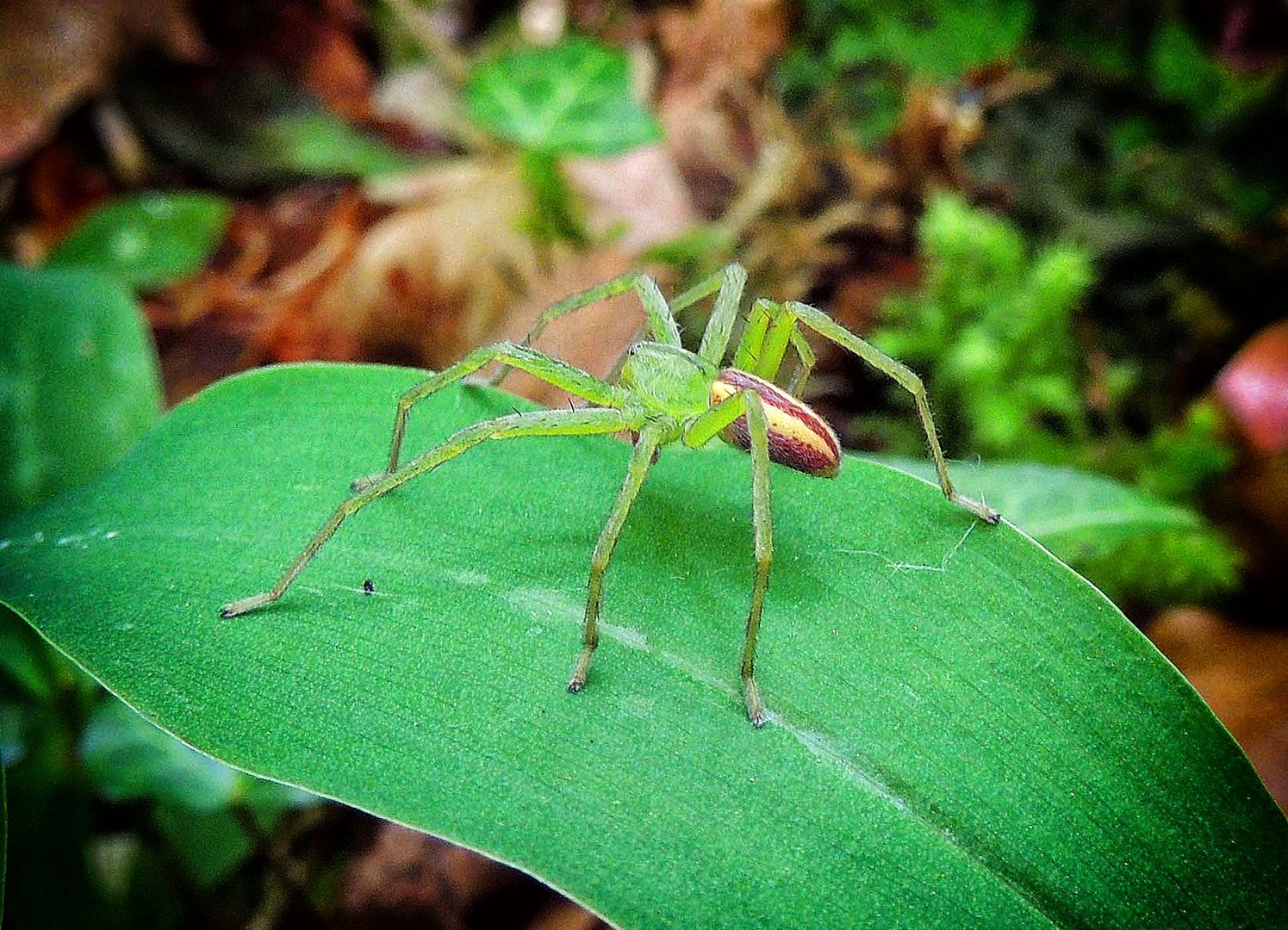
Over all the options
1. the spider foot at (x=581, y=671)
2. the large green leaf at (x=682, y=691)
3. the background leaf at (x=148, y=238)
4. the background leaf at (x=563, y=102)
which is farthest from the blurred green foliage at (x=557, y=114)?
the spider foot at (x=581, y=671)

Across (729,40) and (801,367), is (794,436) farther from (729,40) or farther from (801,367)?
(729,40)

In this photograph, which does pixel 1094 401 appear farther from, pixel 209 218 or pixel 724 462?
pixel 209 218

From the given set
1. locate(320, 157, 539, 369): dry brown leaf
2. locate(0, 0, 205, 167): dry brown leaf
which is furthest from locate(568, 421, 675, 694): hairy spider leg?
locate(0, 0, 205, 167): dry brown leaf

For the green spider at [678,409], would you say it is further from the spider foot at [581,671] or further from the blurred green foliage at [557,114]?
the blurred green foliage at [557,114]

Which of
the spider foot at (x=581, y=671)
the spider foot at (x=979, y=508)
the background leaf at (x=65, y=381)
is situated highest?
the spider foot at (x=979, y=508)

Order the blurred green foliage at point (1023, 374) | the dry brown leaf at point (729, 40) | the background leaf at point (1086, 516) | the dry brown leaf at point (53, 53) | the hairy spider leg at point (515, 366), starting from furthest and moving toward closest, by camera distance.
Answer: the dry brown leaf at point (729, 40) → the dry brown leaf at point (53, 53) → the blurred green foliage at point (1023, 374) → the background leaf at point (1086, 516) → the hairy spider leg at point (515, 366)

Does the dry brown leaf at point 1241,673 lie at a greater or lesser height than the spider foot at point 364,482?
lesser

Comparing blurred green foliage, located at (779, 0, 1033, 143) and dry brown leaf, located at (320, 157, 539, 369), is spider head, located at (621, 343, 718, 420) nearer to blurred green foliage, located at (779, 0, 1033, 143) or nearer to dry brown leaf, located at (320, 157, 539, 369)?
dry brown leaf, located at (320, 157, 539, 369)

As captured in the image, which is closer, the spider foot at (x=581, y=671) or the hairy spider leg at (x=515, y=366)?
the spider foot at (x=581, y=671)

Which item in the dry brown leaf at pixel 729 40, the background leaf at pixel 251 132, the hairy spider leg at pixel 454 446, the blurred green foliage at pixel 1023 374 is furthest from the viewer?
the dry brown leaf at pixel 729 40
